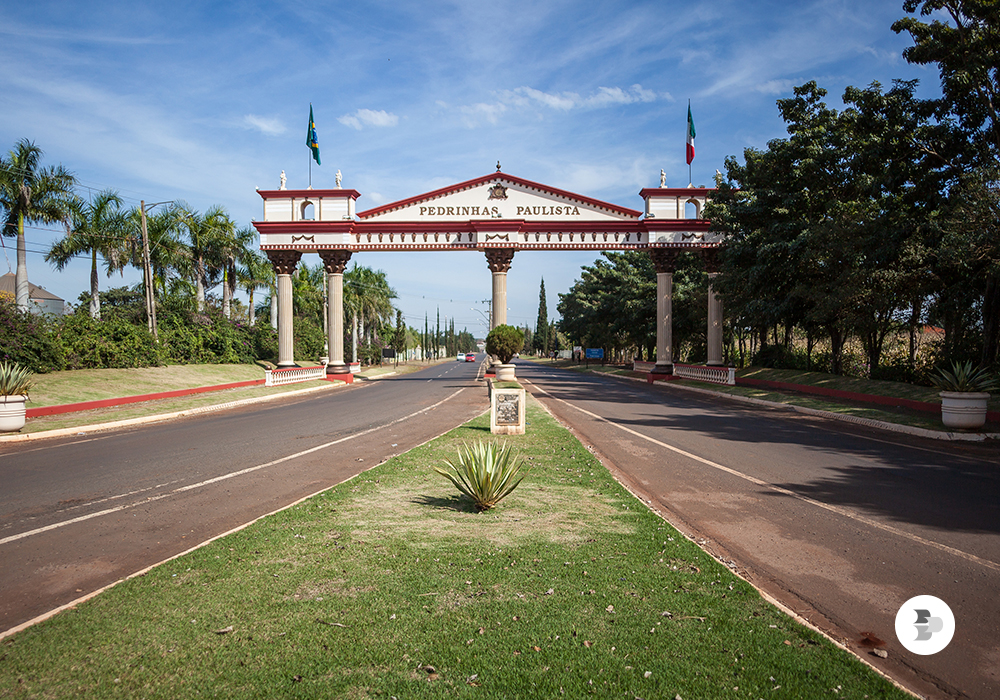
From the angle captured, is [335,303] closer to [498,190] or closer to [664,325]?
[498,190]

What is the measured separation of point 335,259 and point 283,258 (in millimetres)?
3410

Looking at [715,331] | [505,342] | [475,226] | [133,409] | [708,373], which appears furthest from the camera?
[475,226]

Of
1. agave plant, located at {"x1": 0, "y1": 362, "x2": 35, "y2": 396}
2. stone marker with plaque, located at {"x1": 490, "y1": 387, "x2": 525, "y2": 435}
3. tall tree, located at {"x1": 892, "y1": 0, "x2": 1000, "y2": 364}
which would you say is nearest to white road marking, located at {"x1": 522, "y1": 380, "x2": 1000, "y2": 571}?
stone marker with plaque, located at {"x1": 490, "y1": 387, "x2": 525, "y2": 435}

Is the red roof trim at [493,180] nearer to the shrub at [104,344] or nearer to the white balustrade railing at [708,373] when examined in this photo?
the white balustrade railing at [708,373]

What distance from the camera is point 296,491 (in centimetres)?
830

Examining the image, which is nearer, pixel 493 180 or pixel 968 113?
pixel 968 113

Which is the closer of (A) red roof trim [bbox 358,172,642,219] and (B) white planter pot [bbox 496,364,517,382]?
(B) white planter pot [bbox 496,364,517,382]

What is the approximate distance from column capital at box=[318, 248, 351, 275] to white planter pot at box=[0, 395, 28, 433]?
85.4 feet

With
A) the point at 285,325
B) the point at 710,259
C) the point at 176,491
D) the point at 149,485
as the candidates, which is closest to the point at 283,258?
the point at 285,325

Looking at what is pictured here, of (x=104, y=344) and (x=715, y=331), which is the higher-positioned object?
(x=715, y=331)

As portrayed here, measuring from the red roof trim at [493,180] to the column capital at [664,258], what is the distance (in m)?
2.79

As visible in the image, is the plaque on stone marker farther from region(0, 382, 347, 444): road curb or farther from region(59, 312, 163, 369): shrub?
region(59, 312, 163, 369): shrub

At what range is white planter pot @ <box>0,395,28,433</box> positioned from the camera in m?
14.0

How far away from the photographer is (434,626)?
3.93 metres
